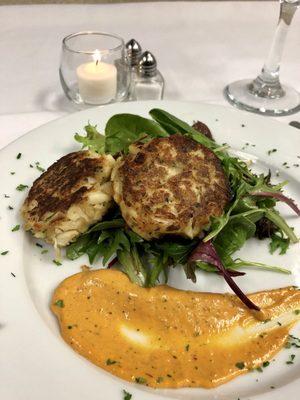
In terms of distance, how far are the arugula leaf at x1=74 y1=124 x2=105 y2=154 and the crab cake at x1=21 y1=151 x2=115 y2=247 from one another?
26cm

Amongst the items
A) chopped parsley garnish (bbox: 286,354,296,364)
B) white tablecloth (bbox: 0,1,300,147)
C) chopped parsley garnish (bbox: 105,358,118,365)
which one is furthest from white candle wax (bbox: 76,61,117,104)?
chopped parsley garnish (bbox: 286,354,296,364)

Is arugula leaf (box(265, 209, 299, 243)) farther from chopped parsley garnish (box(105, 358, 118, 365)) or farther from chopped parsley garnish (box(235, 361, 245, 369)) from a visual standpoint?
chopped parsley garnish (box(105, 358, 118, 365))

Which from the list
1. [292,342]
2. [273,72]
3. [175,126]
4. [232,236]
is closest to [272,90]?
[273,72]

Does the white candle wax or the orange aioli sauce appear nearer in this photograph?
the orange aioli sauce

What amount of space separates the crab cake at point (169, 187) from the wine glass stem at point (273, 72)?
1.50 metres

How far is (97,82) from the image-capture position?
9.92ft

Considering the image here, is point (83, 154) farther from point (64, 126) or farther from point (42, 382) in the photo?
point (42, 382)

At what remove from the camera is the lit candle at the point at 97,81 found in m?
3.03

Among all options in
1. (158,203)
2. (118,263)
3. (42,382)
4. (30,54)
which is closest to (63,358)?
(42,382)

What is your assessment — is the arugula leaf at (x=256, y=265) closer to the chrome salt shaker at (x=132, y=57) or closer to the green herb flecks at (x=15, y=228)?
the green herb flecks at (x=15, y=228)

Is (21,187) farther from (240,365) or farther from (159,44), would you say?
(159,44)

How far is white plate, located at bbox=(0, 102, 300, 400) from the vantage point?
4.94ft

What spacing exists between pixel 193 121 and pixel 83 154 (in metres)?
0.84

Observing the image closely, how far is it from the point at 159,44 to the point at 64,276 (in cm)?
272
